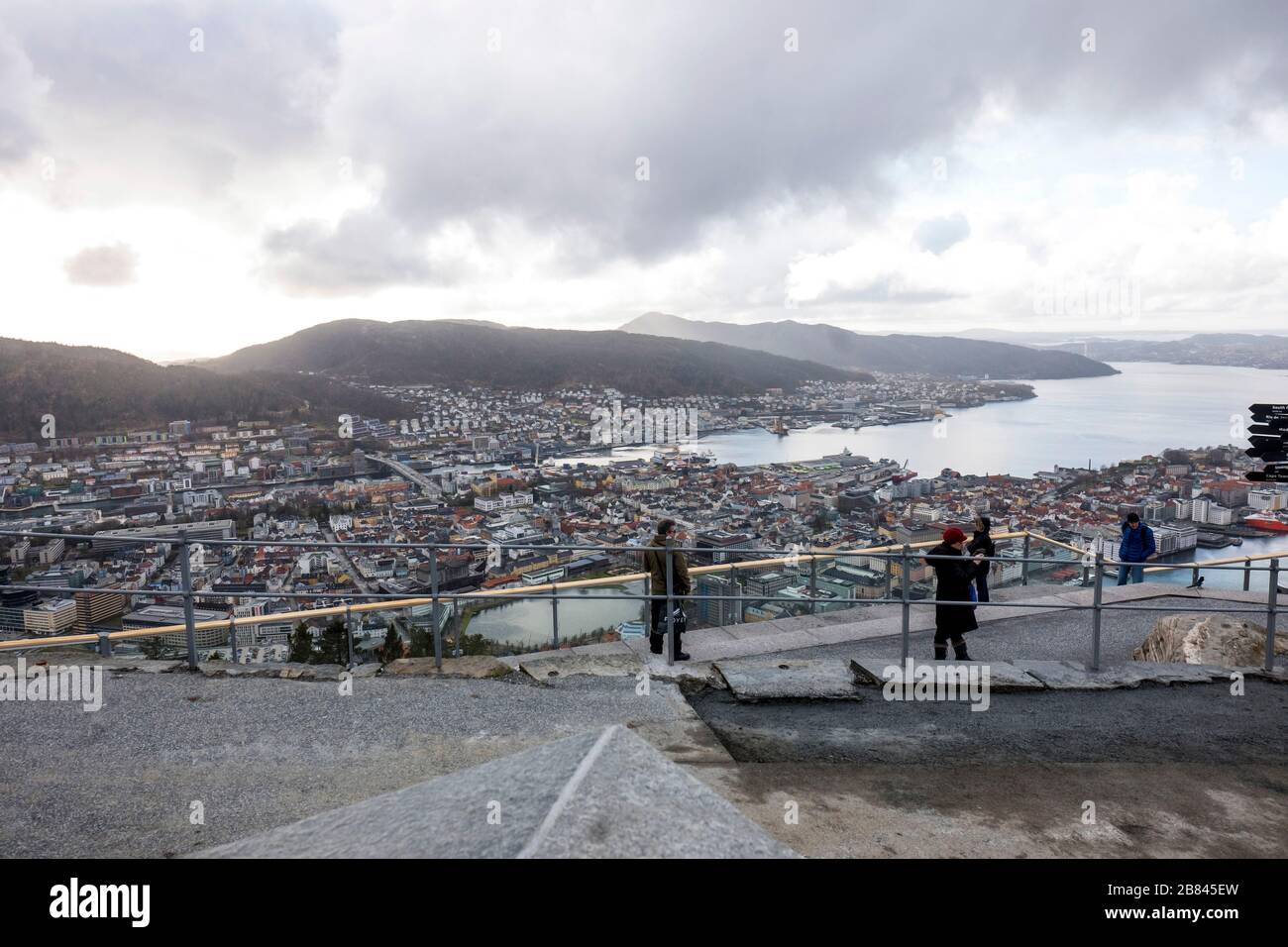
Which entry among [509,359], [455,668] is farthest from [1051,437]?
[455,668]

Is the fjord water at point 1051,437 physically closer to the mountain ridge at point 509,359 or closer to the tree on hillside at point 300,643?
the mountain ridge at point 509,359

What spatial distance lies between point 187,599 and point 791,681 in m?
4.57

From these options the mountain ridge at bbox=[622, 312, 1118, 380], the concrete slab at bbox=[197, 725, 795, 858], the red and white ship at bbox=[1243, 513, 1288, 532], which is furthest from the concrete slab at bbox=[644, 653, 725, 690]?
the mountain ridge at bbox=[622, 312, 1118, 380]

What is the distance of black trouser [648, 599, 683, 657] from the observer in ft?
22.1

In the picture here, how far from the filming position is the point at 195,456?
80.8ft

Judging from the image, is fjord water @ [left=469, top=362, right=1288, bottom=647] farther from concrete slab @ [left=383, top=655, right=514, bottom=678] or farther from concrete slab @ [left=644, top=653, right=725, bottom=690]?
concrete slab @ [left=383, top=655, right=514, bottom=678]

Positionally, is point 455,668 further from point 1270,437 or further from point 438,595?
point 1270,437

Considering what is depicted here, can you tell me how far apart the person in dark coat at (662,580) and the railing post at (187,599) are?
11.7 feet

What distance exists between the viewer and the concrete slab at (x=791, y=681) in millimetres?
5438

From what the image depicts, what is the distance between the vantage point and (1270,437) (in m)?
8.89

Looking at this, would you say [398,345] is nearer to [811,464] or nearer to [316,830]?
[811,464]

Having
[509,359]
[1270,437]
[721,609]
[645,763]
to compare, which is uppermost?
[509,359]
